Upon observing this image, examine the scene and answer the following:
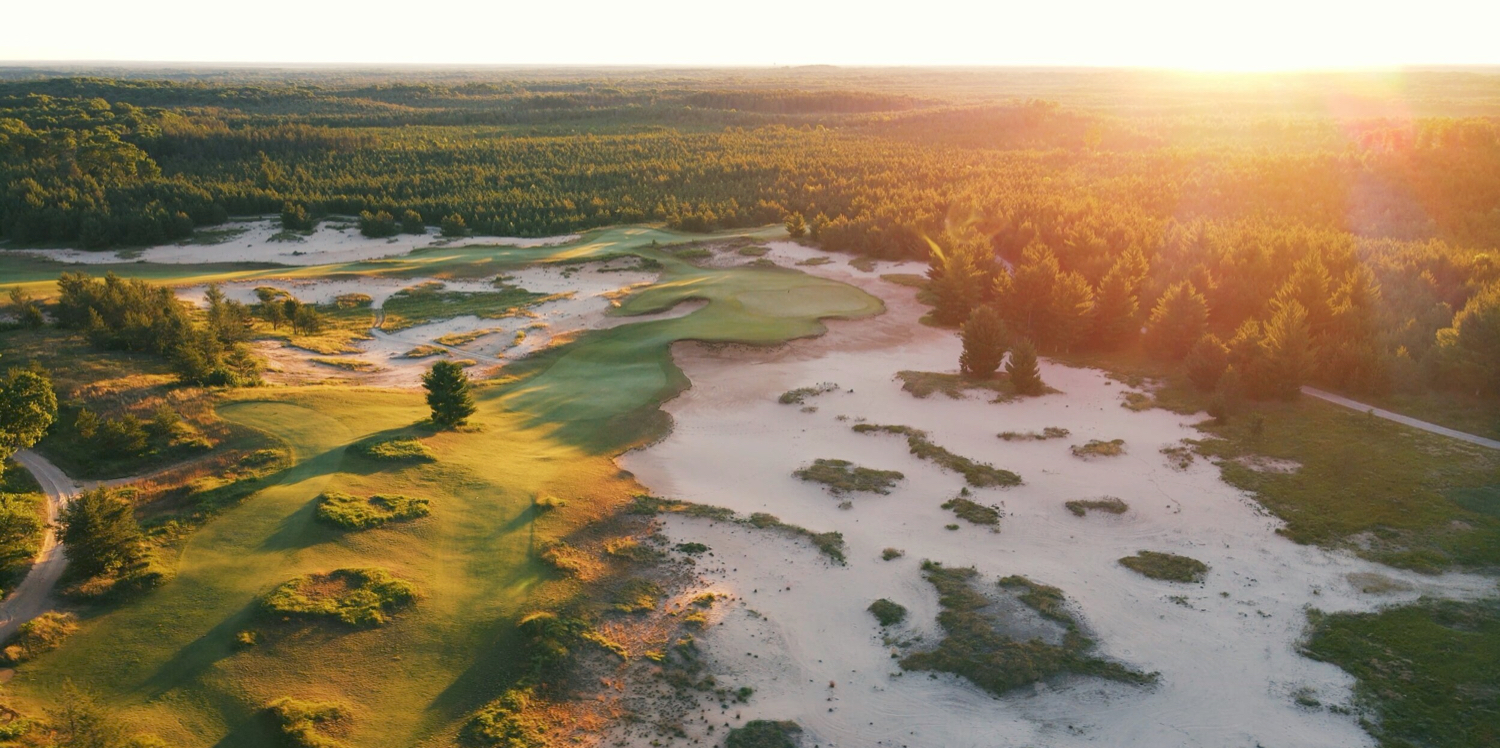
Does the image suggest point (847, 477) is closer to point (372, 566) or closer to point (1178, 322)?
point (372, 566)

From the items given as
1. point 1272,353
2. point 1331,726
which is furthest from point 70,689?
point 1272,353

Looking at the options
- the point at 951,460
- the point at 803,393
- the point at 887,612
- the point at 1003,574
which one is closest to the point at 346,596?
the point at 887,612

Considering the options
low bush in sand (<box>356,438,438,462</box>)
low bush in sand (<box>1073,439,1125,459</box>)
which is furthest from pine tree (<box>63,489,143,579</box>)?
low bush in sand (<box>1073,439,1125,459</box>)

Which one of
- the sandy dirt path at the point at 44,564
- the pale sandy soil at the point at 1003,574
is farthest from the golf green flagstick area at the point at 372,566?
the pale sandy soil at the point at 1003,574

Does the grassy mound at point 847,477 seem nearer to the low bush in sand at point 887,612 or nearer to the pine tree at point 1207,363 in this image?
the low bush in sand at point 887,612

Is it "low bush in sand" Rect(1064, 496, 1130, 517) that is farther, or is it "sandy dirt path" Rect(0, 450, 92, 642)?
"low bush in sand" Rect(1064, 496, 1130, 517)

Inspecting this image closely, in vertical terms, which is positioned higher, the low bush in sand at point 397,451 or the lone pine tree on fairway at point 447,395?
the lone pine tree on fairway at point 447,395

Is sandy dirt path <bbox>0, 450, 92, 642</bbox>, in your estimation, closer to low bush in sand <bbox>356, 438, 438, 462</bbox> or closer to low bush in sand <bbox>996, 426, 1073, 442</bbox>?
low bush in sand <bbox>356, 438, 438, 462</bbox>
